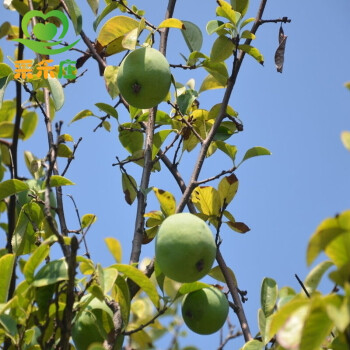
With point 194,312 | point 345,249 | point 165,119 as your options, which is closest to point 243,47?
point 165,119

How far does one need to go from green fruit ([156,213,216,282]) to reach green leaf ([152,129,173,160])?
546 mm

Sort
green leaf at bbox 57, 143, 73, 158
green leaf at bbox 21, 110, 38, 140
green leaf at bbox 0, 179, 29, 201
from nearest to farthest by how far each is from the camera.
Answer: green leaf at bbox 0, 179, 29, 201
green leaf at bbox 57, 143, 73, 158
green leaf at bbox 21, 110, 38, 140

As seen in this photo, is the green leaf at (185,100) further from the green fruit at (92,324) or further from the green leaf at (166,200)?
the green fruit at (92,324)

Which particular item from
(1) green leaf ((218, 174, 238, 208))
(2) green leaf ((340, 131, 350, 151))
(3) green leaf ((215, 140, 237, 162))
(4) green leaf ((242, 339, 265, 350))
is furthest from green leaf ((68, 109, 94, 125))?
(2) green leaf ((340, 131, 350, 151))

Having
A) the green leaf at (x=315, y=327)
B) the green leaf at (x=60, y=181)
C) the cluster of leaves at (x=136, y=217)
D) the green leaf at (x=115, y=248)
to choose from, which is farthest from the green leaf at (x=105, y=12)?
the green leaf at (x=315, y=327)

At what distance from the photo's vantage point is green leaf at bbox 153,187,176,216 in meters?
1.73

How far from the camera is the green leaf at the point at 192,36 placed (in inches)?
87.0

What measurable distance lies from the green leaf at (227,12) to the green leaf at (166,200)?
646 mm

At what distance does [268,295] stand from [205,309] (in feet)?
A: 0.64

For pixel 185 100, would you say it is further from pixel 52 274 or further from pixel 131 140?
pixel 52 274

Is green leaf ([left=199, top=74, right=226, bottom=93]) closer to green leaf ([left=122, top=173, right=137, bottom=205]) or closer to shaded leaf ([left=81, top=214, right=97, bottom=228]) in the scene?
green leaf ([left=122, top=173, right=137, bottom=205])

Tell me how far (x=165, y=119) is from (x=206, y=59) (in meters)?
0.26

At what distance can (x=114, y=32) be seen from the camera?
6.66 ft

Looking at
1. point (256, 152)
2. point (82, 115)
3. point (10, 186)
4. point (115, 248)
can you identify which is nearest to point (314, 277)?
point (115, 248)
